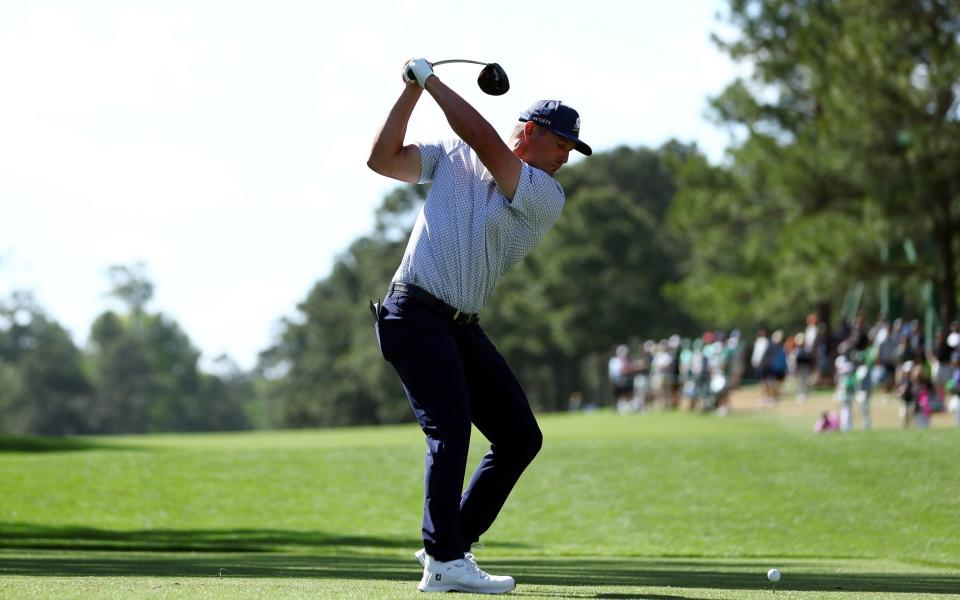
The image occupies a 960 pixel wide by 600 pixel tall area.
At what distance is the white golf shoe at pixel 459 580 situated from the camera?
6.59 m

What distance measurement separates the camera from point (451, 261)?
671 centimetres

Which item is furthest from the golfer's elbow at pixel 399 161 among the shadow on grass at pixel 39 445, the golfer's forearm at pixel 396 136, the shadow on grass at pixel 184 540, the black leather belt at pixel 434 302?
the shadow on grass at pixel 39 445

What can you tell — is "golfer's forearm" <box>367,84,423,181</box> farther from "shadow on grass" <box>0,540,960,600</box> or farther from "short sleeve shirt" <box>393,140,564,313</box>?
"shadow on grass" <box>0,540,960,600</box>

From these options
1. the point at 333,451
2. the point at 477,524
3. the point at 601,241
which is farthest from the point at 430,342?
the point at 601,241

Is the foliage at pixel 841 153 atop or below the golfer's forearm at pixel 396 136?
atop

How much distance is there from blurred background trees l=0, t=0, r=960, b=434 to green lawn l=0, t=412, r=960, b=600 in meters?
19.8

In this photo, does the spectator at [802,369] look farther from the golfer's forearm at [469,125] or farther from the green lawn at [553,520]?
Answer: the golfer's forearm at [469,125]

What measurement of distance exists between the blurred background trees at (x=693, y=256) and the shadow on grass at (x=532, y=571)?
28.5 meters

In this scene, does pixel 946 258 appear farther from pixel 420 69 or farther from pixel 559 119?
pixel 420 69

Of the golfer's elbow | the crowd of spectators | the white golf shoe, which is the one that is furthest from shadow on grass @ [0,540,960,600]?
the crowd of spectators

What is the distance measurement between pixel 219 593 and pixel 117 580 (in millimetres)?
1115

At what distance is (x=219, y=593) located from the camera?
612cm

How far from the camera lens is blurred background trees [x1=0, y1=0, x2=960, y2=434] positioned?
38156 millimetres

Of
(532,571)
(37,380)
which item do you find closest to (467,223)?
(532,571)
